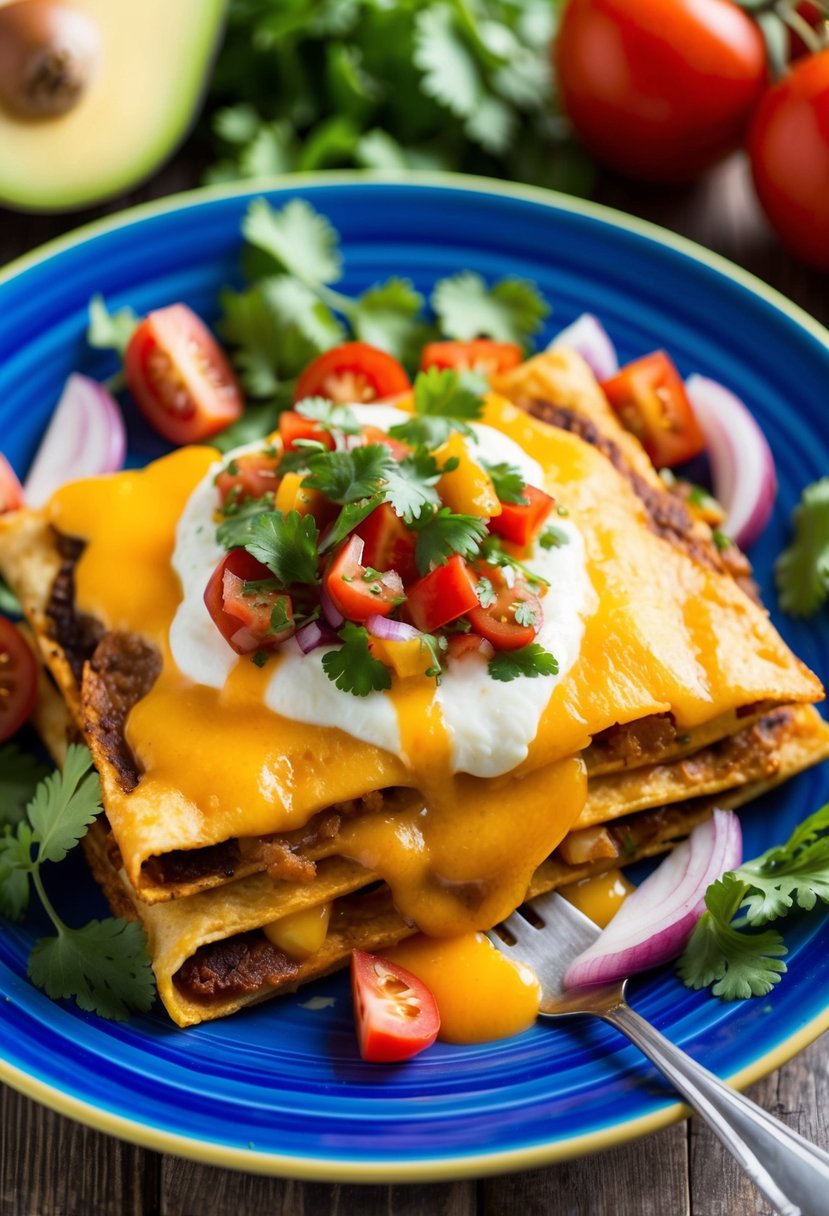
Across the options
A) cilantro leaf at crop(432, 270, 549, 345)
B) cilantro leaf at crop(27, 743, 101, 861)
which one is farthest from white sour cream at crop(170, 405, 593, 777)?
cilantro leaf at crop(432, 270, 549, 345)

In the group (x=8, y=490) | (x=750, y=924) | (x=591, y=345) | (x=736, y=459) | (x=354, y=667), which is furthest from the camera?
(x=591, y=345)

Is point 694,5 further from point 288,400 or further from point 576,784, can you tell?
point 576,784

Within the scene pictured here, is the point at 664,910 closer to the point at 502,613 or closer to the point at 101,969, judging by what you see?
the point at 502,613

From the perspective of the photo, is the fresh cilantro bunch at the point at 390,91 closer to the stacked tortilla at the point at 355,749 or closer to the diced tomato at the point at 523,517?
the stacked tortilla at the point at 355,749

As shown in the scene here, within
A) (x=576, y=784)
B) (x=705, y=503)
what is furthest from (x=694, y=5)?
(x=576, y=784)

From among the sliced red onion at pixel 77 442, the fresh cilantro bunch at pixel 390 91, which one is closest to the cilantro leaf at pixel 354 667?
the sliced red onion at pixel 77 442

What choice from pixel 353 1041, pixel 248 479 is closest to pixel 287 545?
pixel 248 479
